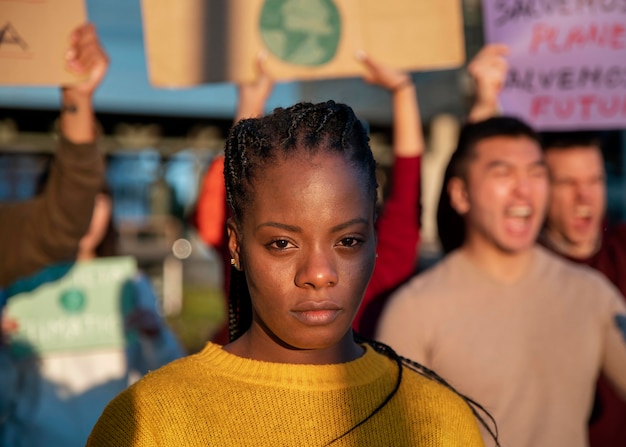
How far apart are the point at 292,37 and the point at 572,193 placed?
3.95 feet

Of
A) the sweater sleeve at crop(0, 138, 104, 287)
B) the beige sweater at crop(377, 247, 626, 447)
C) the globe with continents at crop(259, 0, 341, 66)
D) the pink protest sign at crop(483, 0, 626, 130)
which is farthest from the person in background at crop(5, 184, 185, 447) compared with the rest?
the pink protest sign at crop(483, 0, 626, 130)

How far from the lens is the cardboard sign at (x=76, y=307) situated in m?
3.28

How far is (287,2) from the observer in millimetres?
2945

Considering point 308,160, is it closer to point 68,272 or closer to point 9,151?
point 68,272

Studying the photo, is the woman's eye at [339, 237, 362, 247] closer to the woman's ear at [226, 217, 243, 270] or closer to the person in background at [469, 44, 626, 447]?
the woman's ear at [226, 217, 243, 270]

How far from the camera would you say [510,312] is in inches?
97.7

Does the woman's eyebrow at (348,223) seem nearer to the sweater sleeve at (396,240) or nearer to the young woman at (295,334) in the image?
the young woman at (295,334)

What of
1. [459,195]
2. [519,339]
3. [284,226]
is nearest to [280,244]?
[284,226]

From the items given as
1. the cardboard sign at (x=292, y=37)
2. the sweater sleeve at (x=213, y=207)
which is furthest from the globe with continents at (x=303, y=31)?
the sweater sleeve at (x=213, y=207)

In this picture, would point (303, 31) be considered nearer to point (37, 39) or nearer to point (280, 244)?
point (37, 39)

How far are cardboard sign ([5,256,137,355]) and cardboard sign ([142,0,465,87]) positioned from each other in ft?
3.07

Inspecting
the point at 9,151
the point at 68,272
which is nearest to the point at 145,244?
the point at 9,151

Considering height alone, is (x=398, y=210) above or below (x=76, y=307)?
above

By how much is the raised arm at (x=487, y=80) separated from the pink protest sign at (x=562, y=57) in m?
0.15
